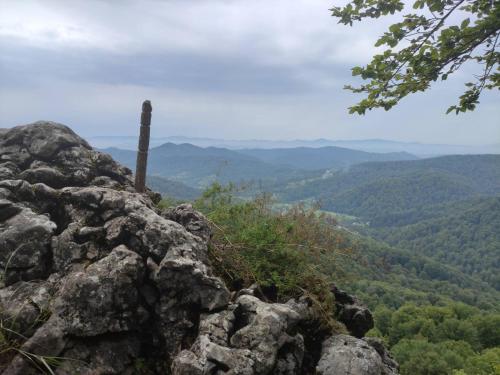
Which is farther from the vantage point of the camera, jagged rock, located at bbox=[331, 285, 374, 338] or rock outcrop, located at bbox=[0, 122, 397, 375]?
jagged rock, located at bbox=[331, 285, 374, 338]

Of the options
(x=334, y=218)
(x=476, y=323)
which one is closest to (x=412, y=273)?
(x=476, y=323)

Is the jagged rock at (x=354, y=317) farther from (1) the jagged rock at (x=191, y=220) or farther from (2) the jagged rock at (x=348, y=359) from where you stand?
(1) the jagged rock at (x=191, y=220)

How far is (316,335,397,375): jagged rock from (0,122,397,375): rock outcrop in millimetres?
22

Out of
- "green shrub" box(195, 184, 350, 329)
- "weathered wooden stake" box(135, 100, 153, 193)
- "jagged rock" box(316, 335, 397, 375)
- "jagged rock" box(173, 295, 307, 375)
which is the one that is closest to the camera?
"jagged rock" box(173, 295, 307, 375)

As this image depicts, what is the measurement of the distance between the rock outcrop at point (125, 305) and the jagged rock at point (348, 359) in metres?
0.02

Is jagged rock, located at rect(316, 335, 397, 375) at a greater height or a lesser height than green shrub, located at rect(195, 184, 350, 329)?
lesser

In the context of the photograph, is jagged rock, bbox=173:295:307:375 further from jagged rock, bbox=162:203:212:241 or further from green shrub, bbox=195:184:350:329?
jagged rock, bbox=162:203:212:241

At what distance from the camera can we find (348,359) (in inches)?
310

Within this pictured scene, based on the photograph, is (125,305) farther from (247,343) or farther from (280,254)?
(280,254)

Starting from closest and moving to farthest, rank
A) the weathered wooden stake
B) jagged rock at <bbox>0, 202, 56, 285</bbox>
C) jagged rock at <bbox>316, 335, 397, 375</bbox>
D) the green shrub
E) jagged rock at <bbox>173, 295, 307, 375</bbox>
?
1. jagged rock at <bbox>173, 295, 307, 375</bbox>
2. jagged rock at <bbox>316, 335, 397, 375</bbox>
3. jagged rock at <bbox>0, 202, 56, 285</bbox>
4. the green shrub
5. the weathered wooden stake

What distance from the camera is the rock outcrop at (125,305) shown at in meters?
6.94

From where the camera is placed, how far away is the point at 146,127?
1188cm

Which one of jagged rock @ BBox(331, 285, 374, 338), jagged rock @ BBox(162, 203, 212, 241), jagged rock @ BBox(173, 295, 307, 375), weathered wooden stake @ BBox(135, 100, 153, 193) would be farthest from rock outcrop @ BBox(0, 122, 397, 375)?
weathered wooden stake @ BBox(135, 100, 153, 193)

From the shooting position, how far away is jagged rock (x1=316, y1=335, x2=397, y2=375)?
25.4 feet
